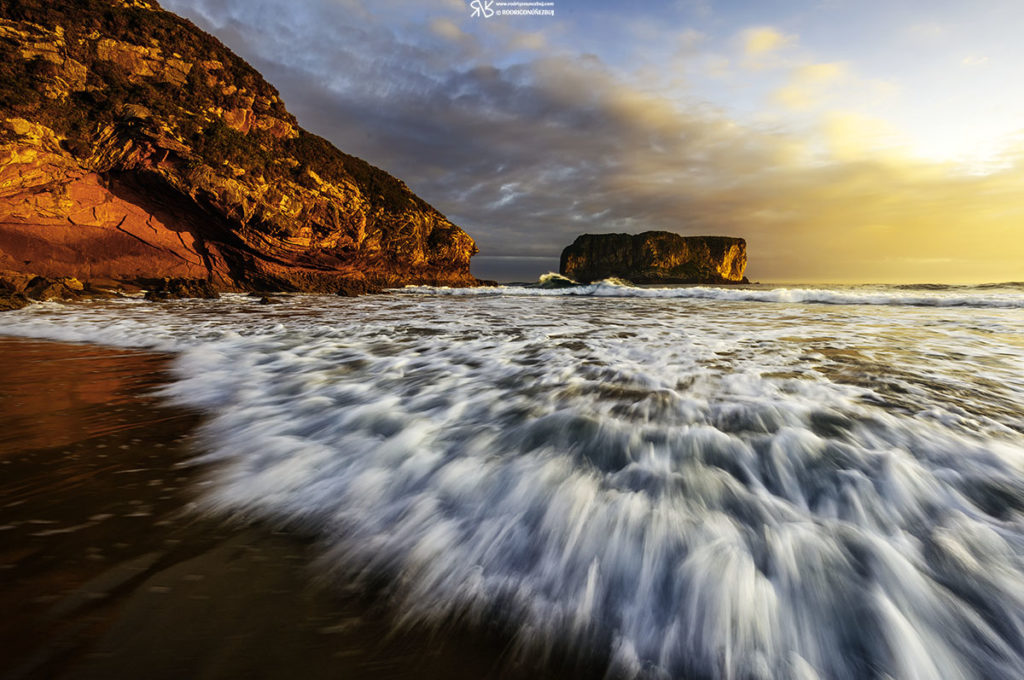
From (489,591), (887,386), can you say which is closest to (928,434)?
(887,386)

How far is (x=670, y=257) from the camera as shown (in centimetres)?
9038

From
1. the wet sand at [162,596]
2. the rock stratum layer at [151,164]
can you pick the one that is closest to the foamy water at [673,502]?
the wet sand at [162,596]

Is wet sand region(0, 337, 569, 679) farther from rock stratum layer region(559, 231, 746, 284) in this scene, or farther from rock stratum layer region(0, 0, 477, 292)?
rock stratum layer region(559, 231, 746, 284)

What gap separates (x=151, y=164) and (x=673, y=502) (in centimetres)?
2210

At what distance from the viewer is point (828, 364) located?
3.39 metres

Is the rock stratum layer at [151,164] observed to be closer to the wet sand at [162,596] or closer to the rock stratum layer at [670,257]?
the wet sand at [162,596]

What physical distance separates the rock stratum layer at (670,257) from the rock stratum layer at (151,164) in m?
75.8

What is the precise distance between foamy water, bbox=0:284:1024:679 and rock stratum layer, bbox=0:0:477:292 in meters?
18.3

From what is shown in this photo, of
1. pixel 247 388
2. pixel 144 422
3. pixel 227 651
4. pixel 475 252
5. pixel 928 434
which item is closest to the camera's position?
pixel 227 651

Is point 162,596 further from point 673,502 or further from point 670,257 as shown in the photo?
point 670,257

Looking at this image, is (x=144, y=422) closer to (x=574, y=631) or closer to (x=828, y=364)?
(x=574, y=631)

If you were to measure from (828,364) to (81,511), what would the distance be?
4.85 m

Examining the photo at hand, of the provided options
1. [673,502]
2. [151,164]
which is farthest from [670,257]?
[673,502]

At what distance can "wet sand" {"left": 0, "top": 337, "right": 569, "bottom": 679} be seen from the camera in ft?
2.81
